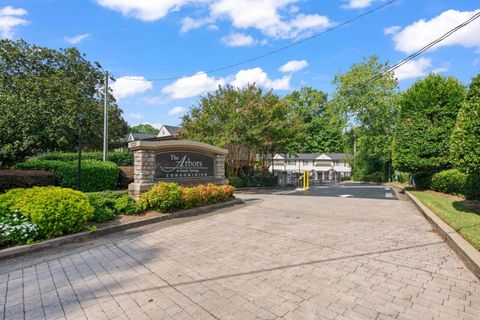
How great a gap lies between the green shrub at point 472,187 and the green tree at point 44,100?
22.4 m

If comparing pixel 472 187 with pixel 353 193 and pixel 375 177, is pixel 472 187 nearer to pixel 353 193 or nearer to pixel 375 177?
pixel 353 193

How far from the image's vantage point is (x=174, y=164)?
9430 mm

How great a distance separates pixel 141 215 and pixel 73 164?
763 centimetres

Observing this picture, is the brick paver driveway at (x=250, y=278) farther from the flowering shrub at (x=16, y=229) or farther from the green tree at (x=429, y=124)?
the green tree at (x=429, y=124)

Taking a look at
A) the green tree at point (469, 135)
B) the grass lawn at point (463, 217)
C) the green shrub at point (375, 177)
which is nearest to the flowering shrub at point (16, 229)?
the grass lawn at point (463, 217)

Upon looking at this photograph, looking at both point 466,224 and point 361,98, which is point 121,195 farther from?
point 361,98

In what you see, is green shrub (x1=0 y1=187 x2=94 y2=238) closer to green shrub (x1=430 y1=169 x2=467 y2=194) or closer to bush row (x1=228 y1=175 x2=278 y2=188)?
green shrub (x1=430 y1=169 x2=467 y2=194)

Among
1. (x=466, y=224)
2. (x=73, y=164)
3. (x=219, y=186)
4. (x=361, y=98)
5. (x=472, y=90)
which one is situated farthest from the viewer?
(x=361, y=98)

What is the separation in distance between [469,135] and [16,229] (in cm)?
995

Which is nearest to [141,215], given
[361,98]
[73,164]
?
[73,164]

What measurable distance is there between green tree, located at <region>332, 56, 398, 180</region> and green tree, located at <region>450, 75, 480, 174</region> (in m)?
23.2

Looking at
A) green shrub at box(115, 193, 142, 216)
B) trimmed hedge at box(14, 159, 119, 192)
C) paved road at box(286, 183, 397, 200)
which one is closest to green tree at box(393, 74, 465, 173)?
paved road at box(286, 183, 397, 200)

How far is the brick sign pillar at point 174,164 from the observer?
8484 millimetres

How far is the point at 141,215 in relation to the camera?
774 centimetres
